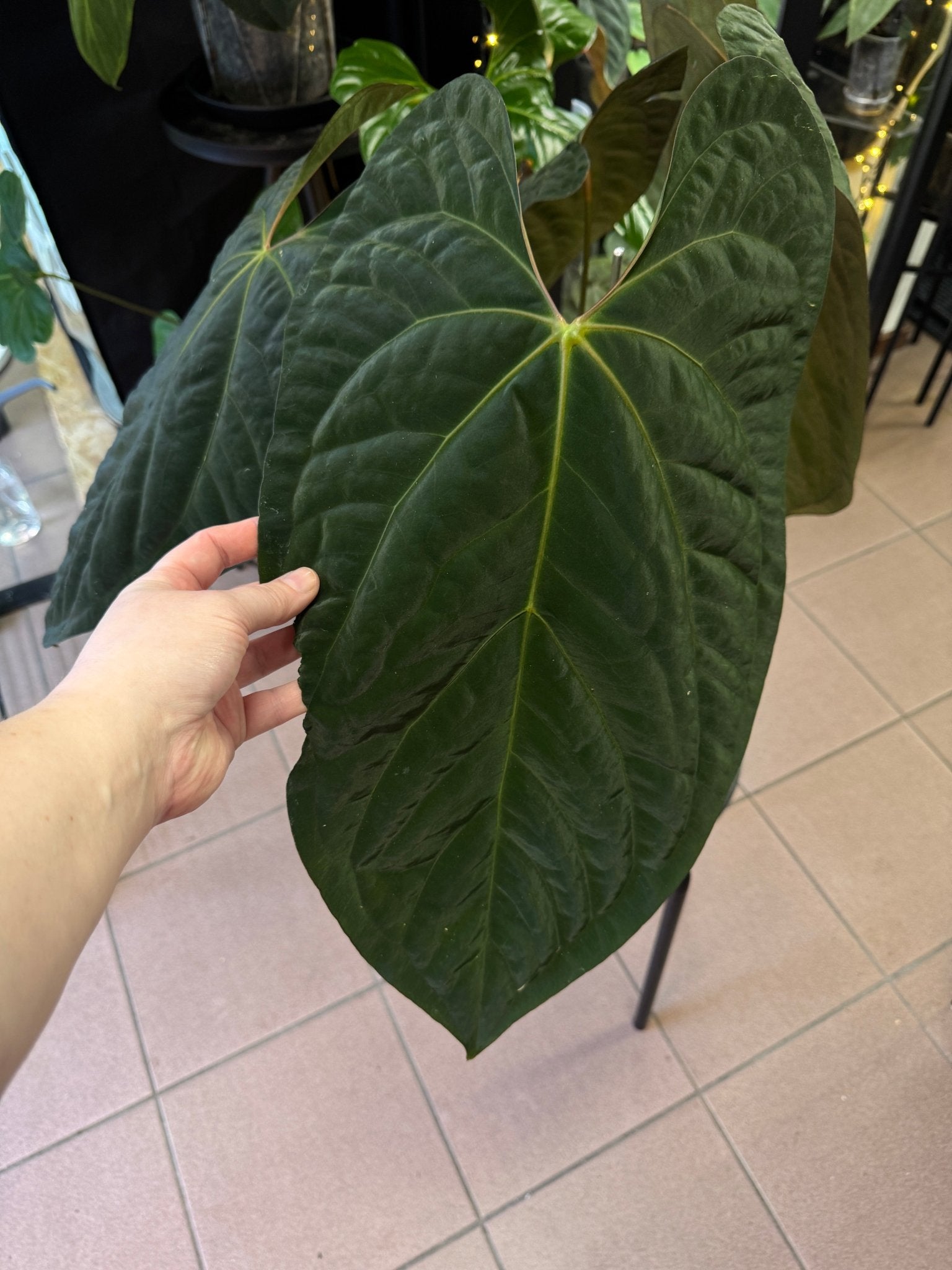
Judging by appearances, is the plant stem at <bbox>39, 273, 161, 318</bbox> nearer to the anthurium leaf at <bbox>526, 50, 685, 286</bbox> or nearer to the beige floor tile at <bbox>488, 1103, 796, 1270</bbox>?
the anthurium leaf at <bbox>526, 50, 685, 286</bbox>

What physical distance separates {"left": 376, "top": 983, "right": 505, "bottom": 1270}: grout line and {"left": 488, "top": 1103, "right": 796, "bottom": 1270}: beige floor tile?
0.01 meters

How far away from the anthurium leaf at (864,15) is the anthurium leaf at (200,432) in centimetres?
87

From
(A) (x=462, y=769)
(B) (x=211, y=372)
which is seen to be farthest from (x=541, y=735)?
(B) (x=211, y=372)

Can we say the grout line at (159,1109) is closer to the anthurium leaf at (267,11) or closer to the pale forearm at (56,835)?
the pale forearm at (56,835)

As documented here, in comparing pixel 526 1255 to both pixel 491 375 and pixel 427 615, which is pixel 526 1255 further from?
pixel 491 375

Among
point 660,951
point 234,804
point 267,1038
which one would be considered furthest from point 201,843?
point 660,951

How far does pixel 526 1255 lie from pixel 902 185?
1.90m

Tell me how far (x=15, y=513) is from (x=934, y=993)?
1.93m

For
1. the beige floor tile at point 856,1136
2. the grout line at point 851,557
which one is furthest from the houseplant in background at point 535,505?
the grout line at point 851,557

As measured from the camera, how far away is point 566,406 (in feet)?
1.59

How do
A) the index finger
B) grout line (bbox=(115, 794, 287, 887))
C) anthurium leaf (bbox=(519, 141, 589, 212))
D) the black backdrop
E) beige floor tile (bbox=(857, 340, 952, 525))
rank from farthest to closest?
beige floor tile (bbox=(857, 340, 952, 525)) → grout line (bbox=(115, 794, 287, 887)) → the black backdrop → the index finger → anthurium leaf (bbox=(519, 141, 589, 212))

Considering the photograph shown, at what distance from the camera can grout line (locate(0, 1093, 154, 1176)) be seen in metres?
1.25

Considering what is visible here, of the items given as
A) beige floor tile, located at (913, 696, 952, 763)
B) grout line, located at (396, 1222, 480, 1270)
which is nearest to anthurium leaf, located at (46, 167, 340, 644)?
grout line, located at (396, 1222, 480, 1270)

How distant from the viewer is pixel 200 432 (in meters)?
0.68
